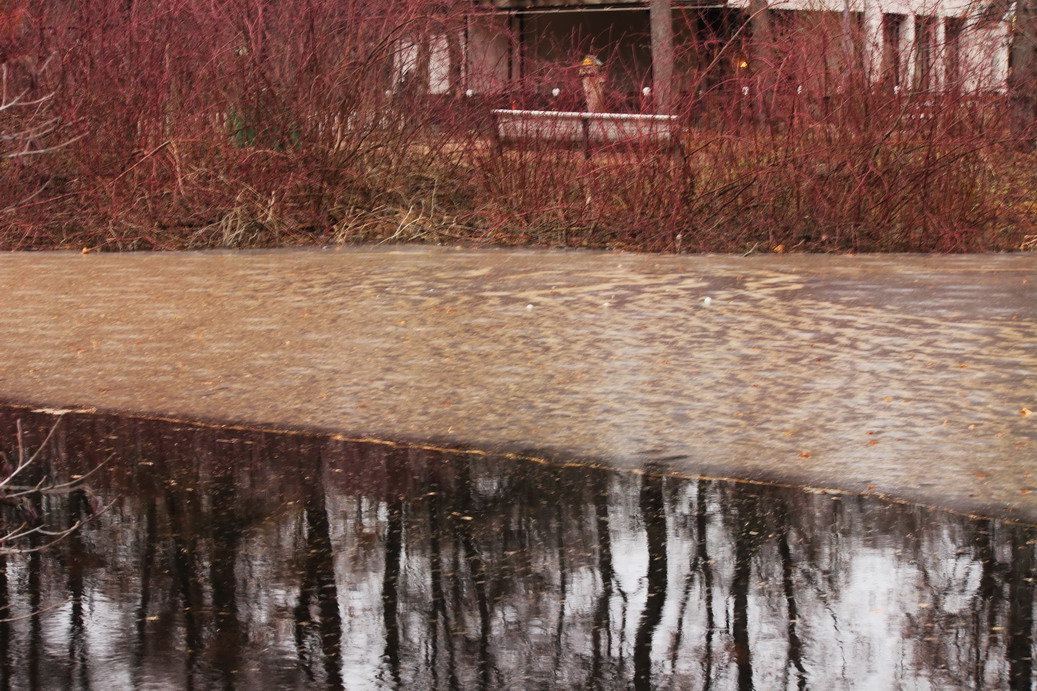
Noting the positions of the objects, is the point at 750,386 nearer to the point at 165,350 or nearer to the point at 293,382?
the point at 293,382

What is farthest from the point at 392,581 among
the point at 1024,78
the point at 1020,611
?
the point at 1024,78

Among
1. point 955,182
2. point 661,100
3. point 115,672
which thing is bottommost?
point 115,672

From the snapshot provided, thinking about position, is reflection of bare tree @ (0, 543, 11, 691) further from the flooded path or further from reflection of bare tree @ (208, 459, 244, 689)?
the flooded path

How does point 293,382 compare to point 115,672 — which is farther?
point 293,382

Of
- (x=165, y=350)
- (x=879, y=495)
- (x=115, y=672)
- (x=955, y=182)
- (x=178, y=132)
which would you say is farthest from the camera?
(x=178, y=132)

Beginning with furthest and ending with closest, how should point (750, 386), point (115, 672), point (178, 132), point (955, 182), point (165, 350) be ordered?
→ point (178, 132)
point (955, 182)
point (165, 350)
point (750, 386)
point (115, 672)

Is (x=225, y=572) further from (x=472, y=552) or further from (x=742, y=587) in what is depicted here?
(x=742, y=587)

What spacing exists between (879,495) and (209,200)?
950 cm

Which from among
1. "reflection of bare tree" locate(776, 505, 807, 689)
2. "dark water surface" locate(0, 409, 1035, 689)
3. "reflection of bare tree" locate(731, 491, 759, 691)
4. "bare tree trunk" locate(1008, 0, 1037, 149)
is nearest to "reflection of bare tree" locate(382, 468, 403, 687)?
"dark water surface" locate(0, 409, 1035, 689)

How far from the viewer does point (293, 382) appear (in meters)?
7.34

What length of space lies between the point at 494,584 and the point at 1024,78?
10.1 m

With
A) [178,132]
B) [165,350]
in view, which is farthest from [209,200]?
[165,350]

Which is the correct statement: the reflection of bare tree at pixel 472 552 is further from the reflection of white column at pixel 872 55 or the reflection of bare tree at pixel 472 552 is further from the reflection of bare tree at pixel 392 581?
the reflection of white column at pixel 872 55

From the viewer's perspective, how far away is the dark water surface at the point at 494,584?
3666mm
